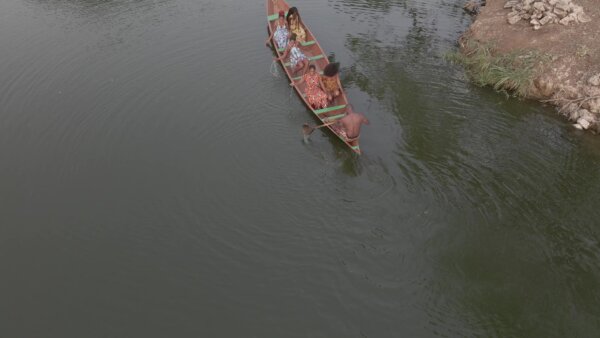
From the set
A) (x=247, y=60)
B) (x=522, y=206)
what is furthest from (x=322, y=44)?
(x=522, y=206)

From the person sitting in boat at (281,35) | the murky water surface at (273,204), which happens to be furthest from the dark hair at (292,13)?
the murky water surface at (273,204)

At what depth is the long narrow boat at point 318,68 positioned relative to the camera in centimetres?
952

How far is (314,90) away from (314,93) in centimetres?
9

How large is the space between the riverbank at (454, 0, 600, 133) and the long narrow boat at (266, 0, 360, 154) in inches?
165

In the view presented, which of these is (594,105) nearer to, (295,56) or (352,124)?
(352,124)

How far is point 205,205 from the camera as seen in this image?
8094 millimetres

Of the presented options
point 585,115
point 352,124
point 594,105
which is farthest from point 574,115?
point 352,124

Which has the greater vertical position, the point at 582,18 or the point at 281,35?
the point at 281,35

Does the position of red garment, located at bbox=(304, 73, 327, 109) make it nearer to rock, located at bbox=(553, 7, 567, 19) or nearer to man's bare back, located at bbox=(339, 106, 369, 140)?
man's bare back, located at bbox=(339, 106, 369, 140)

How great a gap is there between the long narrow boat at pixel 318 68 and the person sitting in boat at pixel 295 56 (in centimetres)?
16

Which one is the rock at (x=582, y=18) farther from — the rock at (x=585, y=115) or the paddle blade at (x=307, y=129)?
the paddle blade at (x=307, y=129)

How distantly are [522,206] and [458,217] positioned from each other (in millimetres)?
1332

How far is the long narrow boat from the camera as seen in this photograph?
9523mm

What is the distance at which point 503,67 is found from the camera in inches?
464
